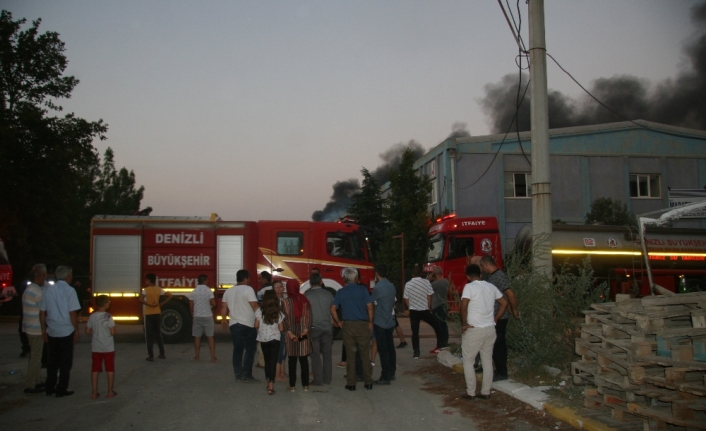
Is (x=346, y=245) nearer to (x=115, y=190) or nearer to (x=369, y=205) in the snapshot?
(x=369, y=205)

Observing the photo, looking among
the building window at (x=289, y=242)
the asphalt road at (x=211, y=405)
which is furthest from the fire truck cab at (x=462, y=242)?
the asphalt road at (x=211, y=405)

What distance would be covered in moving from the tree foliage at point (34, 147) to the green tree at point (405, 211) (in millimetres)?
13763

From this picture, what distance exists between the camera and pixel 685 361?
6.28m

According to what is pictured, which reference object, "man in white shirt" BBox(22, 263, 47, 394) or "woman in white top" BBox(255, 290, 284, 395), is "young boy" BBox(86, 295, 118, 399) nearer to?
"man in white shirt" BBox(22, 263, 47, 394)

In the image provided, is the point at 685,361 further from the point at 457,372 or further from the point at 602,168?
the point at 602,168

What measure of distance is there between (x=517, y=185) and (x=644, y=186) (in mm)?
7557

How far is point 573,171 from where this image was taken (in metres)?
35.1

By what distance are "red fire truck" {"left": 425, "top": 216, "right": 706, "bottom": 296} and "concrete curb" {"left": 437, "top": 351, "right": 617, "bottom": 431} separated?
485 inches

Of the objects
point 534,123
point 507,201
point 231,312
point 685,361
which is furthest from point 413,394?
point 507,201

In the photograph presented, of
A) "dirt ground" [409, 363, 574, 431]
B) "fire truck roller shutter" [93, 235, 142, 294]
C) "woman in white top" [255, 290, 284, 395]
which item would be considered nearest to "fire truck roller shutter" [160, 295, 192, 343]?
"fire truck roller shutter" [93, 235, 142, 294]

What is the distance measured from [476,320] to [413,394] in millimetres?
1763

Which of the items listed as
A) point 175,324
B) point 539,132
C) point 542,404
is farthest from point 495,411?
point 175,324

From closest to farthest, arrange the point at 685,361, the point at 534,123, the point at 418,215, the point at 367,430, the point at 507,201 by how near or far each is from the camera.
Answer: the point at 685,361 → the point at 367,430 → the point at 534,123 → the point at 418,215 → the point at 507,201

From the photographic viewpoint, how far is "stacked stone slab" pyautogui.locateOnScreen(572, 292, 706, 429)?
6.18m
